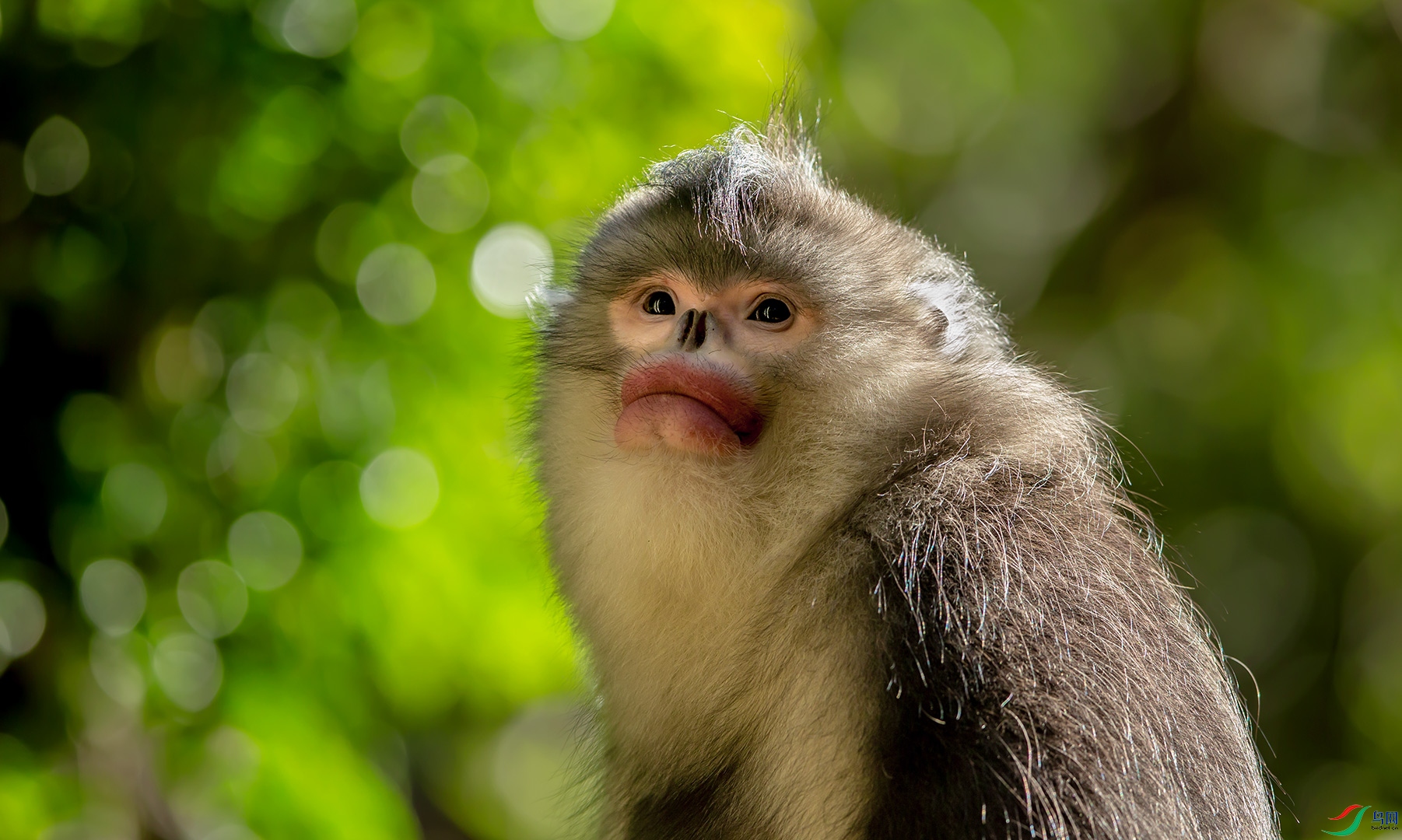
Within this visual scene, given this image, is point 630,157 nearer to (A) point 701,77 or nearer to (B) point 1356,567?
(A) point 701,77

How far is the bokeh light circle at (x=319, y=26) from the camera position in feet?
12.3

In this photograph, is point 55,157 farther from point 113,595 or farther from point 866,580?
point 866,580

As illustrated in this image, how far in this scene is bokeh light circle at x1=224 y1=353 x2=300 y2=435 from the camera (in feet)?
13.3

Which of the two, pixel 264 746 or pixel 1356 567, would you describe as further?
pixel 1356 567

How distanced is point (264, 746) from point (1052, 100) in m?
7.20

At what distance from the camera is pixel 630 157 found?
4.17 meters

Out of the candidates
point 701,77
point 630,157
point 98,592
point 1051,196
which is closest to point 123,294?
point 98,592

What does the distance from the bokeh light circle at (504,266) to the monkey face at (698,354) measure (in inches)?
42.9

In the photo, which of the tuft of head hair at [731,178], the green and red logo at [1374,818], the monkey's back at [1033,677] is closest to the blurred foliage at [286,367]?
the tuft of head hair at [731,178]

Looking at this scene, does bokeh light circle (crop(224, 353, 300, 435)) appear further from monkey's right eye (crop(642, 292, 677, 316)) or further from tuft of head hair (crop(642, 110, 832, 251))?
monkey's right eye (crop(642, 292, 677, 316))

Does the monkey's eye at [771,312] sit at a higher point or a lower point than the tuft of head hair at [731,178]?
lower

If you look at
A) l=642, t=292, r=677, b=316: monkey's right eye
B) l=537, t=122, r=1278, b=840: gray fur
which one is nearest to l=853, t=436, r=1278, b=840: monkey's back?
l=537, t=122, r=1278, b=840: gray fur

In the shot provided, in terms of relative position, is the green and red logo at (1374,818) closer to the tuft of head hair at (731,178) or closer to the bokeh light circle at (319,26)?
the tuft of head hair at (731,178)

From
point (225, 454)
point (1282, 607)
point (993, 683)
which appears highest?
point (993, 683)
